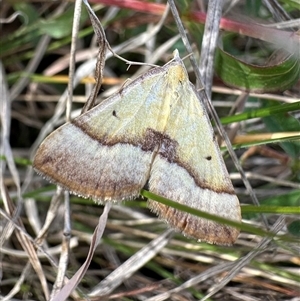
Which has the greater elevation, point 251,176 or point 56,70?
point 56,70

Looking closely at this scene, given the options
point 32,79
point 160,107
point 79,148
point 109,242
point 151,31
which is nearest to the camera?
point 79,148

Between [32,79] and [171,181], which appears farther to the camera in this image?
[32,79]

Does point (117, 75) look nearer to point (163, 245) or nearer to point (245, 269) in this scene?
point (163, 245)

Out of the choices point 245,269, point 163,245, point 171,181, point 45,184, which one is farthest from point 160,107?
point 45,184

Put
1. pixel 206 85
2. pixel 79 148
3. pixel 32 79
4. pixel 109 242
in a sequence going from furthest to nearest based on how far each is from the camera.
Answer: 1. pixel 32 79
2. pixel 109 242
3. pixel 206 85
4. pixel 79 148

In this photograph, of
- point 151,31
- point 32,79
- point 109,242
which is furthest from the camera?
point 32,79

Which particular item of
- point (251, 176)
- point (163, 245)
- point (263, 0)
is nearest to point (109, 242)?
point (163, 245)

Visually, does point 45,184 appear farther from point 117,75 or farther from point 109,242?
point 117,75

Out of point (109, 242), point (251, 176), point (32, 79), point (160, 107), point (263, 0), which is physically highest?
point (263, 0)

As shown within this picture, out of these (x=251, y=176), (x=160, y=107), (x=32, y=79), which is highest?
(x=160, y=107)
